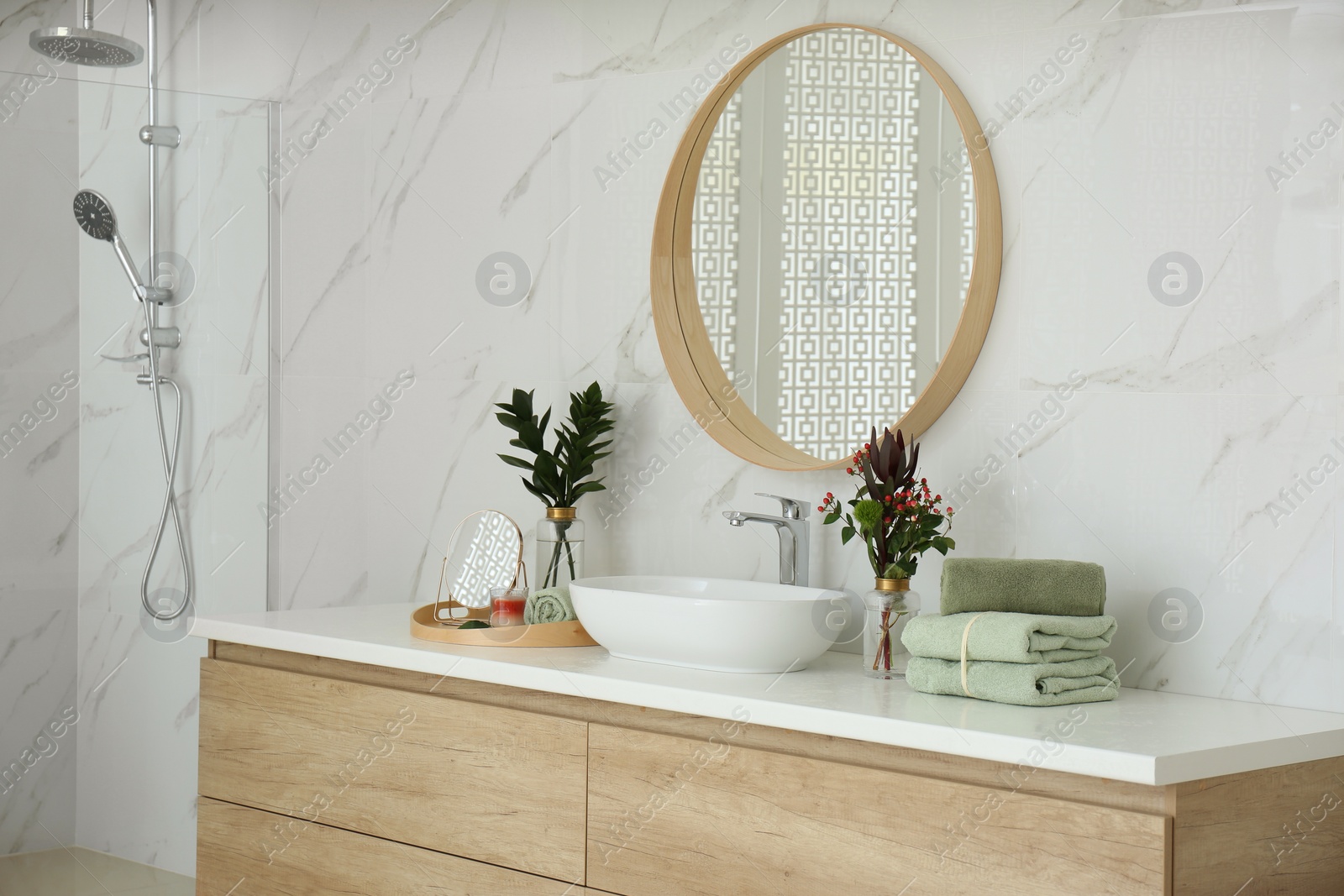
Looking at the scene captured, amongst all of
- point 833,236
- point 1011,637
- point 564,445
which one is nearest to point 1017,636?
point 1011,637

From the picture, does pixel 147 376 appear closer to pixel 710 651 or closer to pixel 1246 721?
pixel 710 651

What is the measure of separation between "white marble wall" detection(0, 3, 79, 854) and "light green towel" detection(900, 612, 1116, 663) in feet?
5.88

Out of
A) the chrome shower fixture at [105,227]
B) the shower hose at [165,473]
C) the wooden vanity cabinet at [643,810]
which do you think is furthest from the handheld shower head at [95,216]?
the wooden vanity cabinet at [643,810]

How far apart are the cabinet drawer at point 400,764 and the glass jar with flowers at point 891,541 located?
438 mm

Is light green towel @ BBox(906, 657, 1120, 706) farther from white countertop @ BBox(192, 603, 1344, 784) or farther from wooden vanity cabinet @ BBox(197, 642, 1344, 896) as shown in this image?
wooden vanity cabinet @ BBox(197, 642, 1344, 896)

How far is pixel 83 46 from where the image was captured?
2.68 m

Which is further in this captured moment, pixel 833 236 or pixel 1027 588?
pixel 833 236

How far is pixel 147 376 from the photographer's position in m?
2.71

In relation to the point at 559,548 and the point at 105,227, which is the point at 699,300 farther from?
the point at 105,227

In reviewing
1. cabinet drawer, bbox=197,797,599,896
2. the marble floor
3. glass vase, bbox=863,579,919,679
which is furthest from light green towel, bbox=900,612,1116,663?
the marble floor

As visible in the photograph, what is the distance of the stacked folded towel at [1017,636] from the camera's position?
5.26 feet

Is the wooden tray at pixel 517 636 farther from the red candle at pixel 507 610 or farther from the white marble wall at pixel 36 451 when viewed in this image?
the white marble wall at pixel 36 451

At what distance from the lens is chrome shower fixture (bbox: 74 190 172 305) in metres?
2.62

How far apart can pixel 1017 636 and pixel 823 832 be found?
13.2 inches
